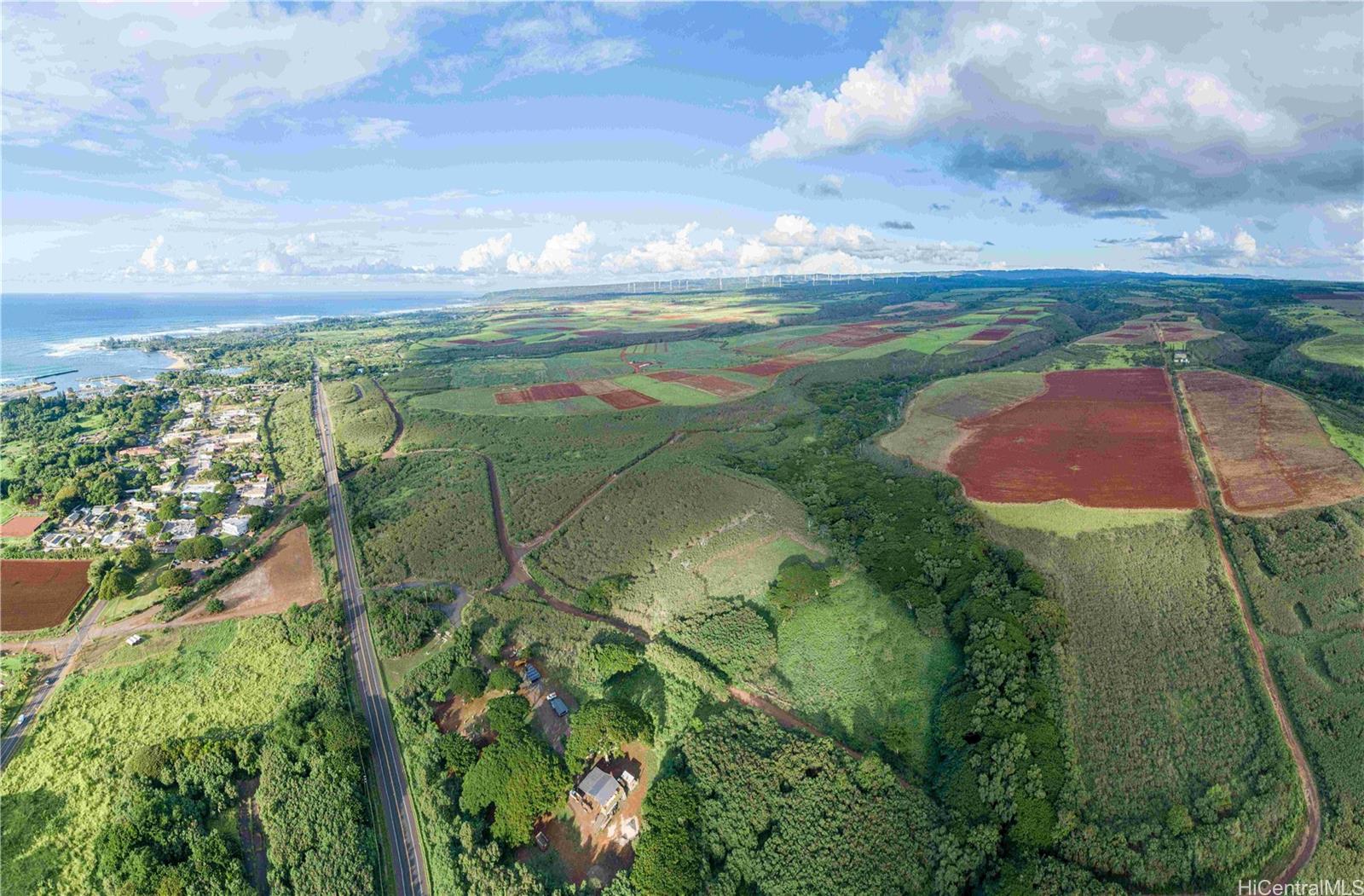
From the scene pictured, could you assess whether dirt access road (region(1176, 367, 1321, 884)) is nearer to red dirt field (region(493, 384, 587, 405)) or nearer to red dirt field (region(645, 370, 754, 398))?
red dirt field (region(645, 370, 754, 398))

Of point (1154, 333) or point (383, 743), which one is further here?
point (1154, 333)

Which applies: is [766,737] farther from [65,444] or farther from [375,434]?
[65,444]

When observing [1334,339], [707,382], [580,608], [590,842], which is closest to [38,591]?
[580,608]

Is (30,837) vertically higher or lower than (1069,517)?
lower

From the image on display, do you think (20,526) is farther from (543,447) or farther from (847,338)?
(847,338)

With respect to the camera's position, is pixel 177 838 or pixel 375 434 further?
pixel 375 434

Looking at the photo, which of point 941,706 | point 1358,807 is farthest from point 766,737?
point 1358,807

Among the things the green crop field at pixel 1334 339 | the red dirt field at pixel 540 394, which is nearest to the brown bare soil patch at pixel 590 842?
the red dirt field at pixel 540 394
